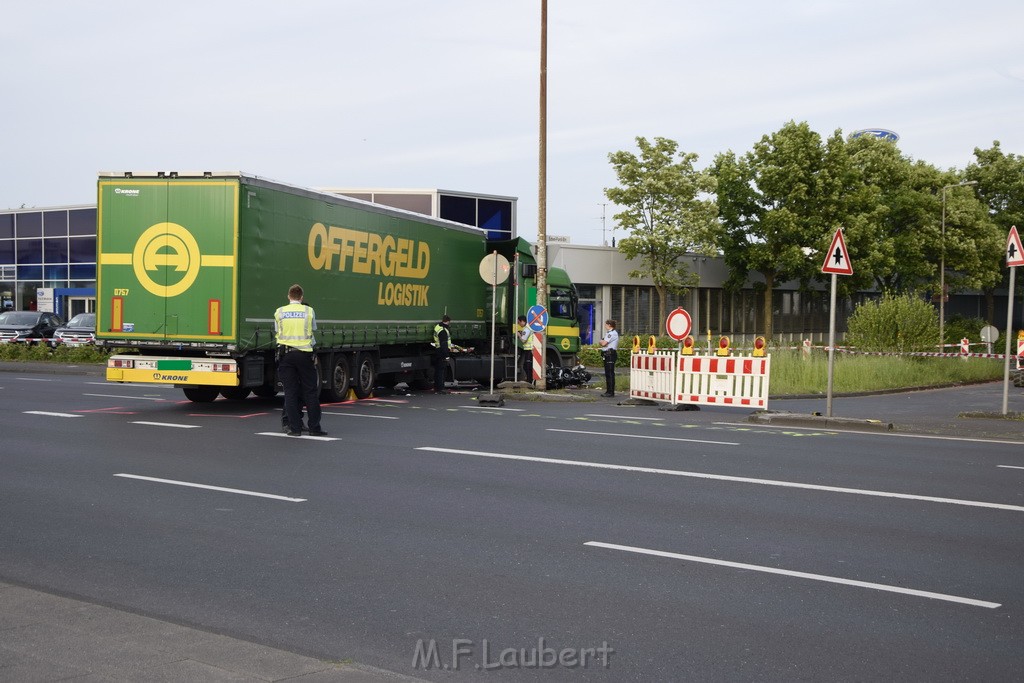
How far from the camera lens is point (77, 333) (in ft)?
129

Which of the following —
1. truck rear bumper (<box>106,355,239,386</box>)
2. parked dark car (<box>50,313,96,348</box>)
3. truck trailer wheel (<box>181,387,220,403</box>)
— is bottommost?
truck trailer wheel (<box>181,387,220,403</box>)

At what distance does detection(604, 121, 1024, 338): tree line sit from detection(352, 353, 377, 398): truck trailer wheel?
30991 millimetres

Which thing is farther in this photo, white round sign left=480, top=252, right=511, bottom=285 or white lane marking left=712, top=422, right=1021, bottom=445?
white round sign left=480, top=252, right=511, bottom=285

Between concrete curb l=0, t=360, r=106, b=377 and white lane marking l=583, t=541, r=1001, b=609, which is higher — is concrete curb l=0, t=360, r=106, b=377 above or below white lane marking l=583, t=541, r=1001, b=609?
above

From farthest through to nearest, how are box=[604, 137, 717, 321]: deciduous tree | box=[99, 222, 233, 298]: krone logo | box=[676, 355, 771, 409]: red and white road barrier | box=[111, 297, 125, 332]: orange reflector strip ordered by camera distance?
box=[604, 137, 717, 321]: deciduous tree → box=[676, 355, 771, 409]: red and white road barrier → box=[111, 297, 125, 332]: orange reflector strip → box=[99, 222, 233, 298]: krone logo

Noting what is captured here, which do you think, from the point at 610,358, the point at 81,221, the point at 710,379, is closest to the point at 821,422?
the point at 710,379

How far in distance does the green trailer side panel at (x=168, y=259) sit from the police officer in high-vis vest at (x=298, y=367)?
3.06 metres

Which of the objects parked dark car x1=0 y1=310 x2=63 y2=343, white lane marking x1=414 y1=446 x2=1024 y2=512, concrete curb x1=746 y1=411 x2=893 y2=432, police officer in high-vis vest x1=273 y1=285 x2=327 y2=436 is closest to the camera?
white lane marking x1=414 y1=446 x2=1024 y2=512

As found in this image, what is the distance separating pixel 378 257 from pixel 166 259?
5172 mm

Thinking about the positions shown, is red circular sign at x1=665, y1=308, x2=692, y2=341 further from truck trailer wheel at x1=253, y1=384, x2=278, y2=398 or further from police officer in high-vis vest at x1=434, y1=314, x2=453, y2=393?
truck trailer wheel at x1=253, y1=384, x2=278, y2=398

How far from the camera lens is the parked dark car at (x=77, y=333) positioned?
37688 millimetres

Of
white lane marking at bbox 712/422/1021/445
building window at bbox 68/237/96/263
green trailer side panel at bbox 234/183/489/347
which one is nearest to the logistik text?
green trailer side panel at bbox 234/183/489/347

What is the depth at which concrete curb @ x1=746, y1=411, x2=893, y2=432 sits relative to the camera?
17.4 m

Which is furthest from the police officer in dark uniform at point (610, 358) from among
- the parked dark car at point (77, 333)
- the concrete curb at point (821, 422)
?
the parked dark car at point (77, 333)
